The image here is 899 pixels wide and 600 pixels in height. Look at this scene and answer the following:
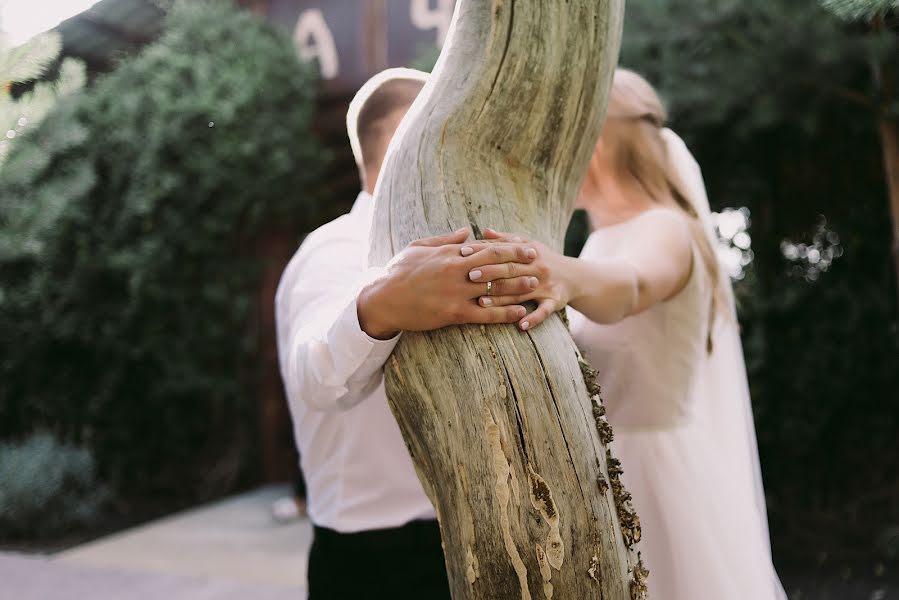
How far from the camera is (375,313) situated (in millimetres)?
1063

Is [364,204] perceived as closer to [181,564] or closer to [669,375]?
[669,375]

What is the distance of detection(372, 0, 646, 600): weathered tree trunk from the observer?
1.02 metres

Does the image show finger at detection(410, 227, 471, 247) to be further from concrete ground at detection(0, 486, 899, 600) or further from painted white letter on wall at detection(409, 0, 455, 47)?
painted white letter on wall at detection(409, 0, 455, 47)

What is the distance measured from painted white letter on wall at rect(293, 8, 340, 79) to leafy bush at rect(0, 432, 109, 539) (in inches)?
129

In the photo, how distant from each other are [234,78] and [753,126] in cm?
335

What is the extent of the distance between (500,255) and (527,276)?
52mm

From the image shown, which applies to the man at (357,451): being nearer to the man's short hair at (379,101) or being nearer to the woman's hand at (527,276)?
the man's short hair at (379,101)

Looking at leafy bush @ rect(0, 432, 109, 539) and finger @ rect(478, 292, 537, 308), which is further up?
finger @ rect(478, 292, 537, 308)

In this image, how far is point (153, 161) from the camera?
5098mm

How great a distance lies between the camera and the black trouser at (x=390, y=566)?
1572mm

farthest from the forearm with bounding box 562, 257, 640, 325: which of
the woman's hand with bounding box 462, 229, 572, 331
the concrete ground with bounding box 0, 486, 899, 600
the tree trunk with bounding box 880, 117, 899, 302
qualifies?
the concrete ground with bounding box 0, 486, 899, 600

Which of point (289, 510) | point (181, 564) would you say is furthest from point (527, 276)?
point (289, 510)

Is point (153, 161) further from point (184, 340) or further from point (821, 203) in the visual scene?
point (821, 203)

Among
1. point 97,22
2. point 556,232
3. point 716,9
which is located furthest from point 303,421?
point 97,22
